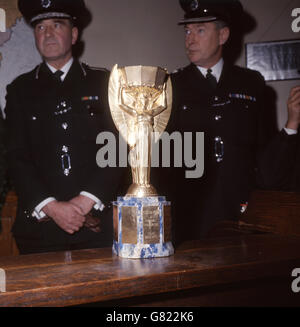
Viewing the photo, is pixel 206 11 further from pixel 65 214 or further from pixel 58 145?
pixel 65 214

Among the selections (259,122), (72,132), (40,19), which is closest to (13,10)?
(40,19)

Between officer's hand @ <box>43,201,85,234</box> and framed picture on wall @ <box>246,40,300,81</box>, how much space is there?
1.86 m

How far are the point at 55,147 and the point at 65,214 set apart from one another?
33 cm

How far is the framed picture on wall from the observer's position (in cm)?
280

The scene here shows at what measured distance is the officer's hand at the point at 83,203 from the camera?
1.66 meters

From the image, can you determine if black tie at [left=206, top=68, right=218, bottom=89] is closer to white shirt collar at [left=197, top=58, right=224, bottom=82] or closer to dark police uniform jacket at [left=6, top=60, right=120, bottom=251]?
white shirt collar at [left=197, top=58, right=224, bottom=82]

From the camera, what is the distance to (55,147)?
5.85ft

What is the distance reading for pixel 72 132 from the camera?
1.80 m

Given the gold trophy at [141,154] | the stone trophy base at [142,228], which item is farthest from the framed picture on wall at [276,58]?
the stone trophy base at [142,228]

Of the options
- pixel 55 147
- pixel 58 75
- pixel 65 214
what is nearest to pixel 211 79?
pixel 58 75

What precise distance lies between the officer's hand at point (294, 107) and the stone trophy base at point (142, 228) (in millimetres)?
1037

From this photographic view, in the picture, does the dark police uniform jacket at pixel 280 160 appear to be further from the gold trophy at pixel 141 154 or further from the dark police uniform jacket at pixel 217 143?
the gold trophy at pixel 141 154

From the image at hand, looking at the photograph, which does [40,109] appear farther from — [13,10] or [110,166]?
Result: [13,10]

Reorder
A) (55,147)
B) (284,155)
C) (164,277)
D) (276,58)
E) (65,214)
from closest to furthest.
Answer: (164,277), (65,214), (55,147), (284,155), (276,58)
